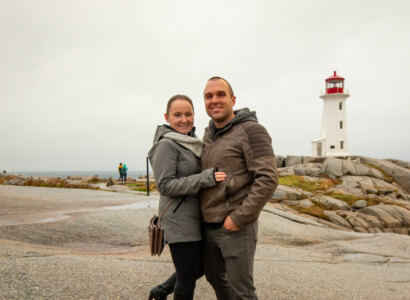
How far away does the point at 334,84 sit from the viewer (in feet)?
158

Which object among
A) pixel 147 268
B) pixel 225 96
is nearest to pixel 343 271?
pixel 147 268

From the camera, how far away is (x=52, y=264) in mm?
5445

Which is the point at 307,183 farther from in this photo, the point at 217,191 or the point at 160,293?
the point at 217,191

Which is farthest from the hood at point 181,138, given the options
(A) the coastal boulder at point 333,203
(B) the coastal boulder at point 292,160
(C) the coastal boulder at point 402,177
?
(B) the coastal boulder at point 292,160

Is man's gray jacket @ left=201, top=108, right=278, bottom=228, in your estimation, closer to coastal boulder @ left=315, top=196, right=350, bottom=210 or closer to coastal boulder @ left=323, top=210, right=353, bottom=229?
coastal boulder @ left=323, top=210, right=353, bottom=229

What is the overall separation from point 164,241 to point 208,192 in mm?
785

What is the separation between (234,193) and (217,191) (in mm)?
188

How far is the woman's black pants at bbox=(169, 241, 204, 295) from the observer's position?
143 inches

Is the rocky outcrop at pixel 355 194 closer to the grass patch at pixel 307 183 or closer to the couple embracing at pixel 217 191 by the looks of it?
the grass patch at pixel 307 183

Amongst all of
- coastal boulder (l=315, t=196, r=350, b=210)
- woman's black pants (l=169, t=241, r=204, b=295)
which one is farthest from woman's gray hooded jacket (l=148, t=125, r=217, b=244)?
coastal boulder (l=315, t=196, r=350, b=210)

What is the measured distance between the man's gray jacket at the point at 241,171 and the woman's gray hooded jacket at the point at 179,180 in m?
0.14

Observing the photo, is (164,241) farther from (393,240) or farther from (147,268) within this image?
(393,240)

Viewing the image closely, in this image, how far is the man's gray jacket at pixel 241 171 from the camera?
3.38 m

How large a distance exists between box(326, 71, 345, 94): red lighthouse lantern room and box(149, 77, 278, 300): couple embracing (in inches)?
1879
